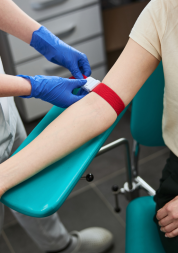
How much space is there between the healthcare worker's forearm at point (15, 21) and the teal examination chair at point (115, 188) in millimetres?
294

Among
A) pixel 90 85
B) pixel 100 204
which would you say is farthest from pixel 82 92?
pixel 100 204

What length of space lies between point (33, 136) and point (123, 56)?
34 cm

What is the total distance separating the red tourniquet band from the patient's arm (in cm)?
1

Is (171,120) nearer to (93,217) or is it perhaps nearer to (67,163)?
(67,163)

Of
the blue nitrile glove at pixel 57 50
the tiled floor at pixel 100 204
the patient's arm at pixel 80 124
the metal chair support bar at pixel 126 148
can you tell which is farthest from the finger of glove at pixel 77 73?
the tiled floor at pixel 100 204

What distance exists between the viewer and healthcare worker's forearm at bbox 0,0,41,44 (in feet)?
2.79

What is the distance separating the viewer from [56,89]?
0.77 metres

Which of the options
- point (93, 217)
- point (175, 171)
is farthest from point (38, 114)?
point (175, 171)

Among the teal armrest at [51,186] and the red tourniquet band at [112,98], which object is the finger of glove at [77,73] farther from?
the teal armrest at [51,186]

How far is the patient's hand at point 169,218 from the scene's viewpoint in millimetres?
717

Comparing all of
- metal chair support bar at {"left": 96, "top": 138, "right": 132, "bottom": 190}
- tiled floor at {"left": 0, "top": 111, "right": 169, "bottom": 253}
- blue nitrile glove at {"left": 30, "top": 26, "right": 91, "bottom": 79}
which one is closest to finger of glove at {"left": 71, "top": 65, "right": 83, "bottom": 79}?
blue nitrile glove at {"left": 30, "top": 26, "right": 91, "bottom": 79}

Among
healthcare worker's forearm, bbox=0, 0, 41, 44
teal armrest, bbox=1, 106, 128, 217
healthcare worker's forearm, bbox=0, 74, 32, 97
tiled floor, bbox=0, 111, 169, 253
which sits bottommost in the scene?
tiled floor, bbox=0, 111, 169, 253

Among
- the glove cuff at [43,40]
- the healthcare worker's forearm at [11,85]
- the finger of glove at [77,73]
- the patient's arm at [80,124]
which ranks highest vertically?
the glove cuff at [43,40]

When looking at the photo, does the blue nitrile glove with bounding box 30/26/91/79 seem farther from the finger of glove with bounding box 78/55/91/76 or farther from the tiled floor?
the tiled floor
